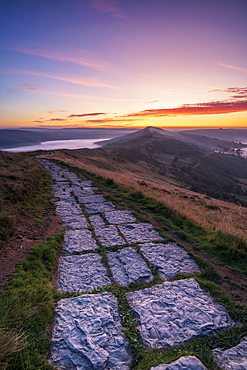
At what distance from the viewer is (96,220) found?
25.2ft

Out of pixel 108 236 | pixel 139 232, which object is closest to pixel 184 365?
pixel 108 236

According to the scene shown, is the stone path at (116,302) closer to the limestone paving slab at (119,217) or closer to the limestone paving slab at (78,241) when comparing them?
the limestone paving slab at (78,241)

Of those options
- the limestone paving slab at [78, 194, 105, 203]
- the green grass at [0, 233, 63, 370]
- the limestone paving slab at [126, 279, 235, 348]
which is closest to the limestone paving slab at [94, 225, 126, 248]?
the green grass at [0, 233, 63, 370]

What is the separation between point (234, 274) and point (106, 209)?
214 inches

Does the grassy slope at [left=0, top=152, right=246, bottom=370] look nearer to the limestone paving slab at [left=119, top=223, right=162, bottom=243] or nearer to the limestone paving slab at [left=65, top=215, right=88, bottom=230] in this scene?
the limestone paving slab at [left=65, top=215, right=88, bottom=230]

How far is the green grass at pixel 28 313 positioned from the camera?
2.58 metres

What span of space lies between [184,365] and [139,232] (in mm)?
4266

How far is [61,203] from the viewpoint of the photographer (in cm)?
956

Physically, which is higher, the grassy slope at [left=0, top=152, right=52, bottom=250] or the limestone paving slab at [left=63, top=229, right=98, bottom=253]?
the grassy slope at [left=0, top=152, right=52, bottom=250]

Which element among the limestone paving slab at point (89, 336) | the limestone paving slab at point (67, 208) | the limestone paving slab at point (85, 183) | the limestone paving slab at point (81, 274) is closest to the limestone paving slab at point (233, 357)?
the limestone paving slab at point (89, 336)

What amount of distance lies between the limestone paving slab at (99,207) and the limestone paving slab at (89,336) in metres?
5.11

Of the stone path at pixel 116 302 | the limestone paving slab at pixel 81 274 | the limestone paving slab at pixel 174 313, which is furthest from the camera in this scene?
the limestone paving slab at pixel 81 274

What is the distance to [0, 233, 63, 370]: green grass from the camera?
2.58 meters

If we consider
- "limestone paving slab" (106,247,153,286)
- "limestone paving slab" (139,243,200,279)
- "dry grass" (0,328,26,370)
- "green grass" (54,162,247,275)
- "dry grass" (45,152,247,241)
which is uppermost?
"dry grass" (0,328,26,370)
